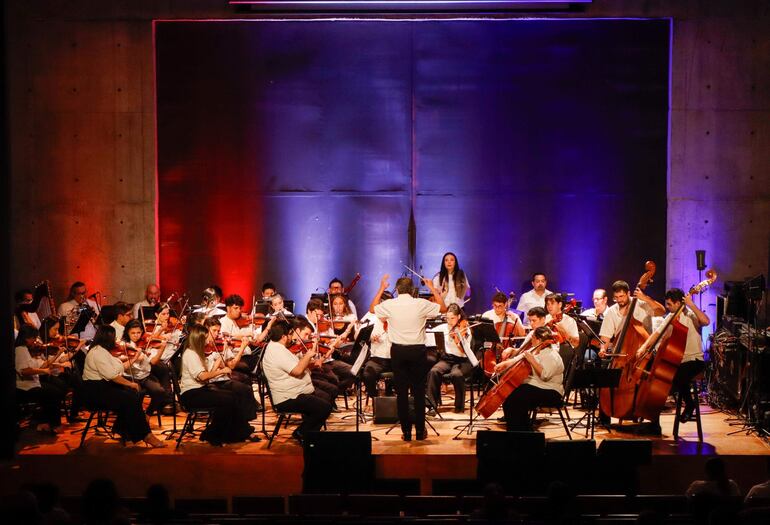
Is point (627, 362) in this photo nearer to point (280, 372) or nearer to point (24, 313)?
point (280, 372)

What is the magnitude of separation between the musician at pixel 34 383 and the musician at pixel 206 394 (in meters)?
1.73

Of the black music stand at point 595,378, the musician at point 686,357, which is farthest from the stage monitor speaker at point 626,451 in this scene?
the musician at point 686,357

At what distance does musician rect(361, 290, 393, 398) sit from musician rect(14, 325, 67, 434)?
11.1 feet

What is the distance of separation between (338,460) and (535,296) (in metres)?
5.11

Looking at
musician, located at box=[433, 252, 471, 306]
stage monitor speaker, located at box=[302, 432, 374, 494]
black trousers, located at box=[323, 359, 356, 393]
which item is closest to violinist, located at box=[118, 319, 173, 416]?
black trousers, located at box=[323, 359, 356, 393]

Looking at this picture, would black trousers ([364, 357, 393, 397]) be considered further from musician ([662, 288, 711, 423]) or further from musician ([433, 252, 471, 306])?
musician ([662, 288, 711, 423])

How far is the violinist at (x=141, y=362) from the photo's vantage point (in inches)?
320

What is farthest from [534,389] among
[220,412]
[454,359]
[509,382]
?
[220,412]

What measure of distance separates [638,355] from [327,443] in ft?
10.6

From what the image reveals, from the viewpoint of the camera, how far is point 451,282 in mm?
11039

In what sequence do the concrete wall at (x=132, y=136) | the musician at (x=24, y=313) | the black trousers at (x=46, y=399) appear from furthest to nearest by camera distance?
the concrete wall at (x=132, y=136) < the musician at (x=24, y=313) < the black trousers at (x=46, y=399)

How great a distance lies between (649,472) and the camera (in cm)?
718

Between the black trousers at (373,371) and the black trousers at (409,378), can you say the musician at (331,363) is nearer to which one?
the black trousers at (373,371)

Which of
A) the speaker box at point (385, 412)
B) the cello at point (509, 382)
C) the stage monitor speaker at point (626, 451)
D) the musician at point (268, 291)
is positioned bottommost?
the speaker box at point (385, 412)
